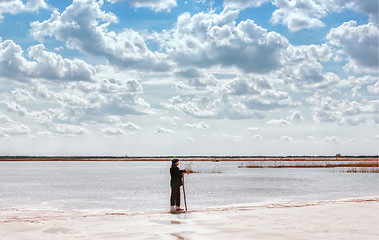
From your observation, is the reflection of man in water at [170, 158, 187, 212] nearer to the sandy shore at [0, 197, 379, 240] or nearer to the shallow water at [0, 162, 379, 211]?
the sandy shore at [0, 197, 379, 240]

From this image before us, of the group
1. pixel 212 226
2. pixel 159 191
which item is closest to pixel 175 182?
pixel 212 226

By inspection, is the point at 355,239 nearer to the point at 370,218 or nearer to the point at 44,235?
the point at 370,218

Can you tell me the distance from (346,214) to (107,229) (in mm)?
9972

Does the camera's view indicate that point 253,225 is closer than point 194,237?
No

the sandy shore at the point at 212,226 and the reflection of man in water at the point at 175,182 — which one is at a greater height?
the reflection of man in water at the point at 175,182

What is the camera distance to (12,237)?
12.8 m

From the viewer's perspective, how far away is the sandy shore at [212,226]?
511 inches

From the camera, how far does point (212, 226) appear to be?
1466 cm

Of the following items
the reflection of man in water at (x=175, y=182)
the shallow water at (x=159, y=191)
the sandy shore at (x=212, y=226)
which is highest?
the reflection of man in water at (x=175, y=182)

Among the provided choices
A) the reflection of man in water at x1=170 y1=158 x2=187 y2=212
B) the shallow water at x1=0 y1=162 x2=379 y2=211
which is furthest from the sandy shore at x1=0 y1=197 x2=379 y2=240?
the shallow water at x1=0 y1=162 x2=379 y2=211

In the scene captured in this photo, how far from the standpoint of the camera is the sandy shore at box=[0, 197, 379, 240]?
13.0 meters

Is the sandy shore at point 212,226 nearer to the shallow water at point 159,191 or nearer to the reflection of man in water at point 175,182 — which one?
the reflection of man in water at point 175,182

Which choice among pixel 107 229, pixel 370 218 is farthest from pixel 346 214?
pixel 107 229

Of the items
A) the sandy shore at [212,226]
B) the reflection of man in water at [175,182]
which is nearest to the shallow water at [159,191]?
the reflection of man in water at [175,182]
